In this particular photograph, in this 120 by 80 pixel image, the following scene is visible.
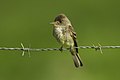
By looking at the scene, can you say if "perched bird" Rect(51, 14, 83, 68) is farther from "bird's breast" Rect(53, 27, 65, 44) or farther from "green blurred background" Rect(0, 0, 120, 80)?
"green blurred background" Rect(0, 0, 120, 80)

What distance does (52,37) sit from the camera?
16.5 metres

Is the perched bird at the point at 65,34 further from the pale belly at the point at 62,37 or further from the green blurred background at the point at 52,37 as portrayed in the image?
the green blurred background at the point at 52,37

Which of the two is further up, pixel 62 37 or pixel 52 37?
pixel 52 37

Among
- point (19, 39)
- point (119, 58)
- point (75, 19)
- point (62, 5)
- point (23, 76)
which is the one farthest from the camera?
point (62, 5)

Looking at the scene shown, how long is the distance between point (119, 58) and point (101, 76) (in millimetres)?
1093

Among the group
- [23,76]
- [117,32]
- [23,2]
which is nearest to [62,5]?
[23,2]

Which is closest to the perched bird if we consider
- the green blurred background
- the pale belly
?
the pale belly

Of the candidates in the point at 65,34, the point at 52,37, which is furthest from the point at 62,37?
the point at 52,37

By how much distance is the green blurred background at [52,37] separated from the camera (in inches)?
568

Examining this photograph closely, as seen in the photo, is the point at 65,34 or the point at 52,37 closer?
the point at 65,34

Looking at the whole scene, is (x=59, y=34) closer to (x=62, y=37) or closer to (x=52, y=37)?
(x=62, y=37)

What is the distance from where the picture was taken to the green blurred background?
1442cm

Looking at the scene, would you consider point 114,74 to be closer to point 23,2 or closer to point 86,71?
point 86,71

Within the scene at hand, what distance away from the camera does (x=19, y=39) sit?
→ 16547mm
